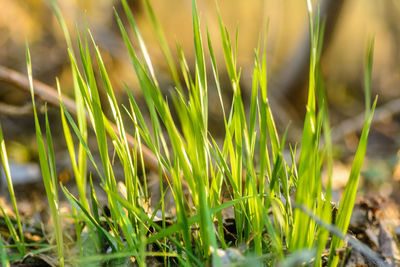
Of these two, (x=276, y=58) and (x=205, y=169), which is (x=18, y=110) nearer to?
(x=205, y=169)

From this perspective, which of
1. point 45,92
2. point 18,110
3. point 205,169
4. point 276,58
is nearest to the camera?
point 205,169

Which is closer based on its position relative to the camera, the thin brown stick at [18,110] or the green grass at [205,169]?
the green grass at [205,169]

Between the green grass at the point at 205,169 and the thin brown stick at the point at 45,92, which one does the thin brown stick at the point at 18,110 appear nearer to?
the thin brown stick at the point at 45,92

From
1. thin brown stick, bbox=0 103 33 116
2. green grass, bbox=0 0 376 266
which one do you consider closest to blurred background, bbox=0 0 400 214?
thin brown stick, bbox=0 103 33 116

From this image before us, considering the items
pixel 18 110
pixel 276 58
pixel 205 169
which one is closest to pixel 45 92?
pixel 18 110

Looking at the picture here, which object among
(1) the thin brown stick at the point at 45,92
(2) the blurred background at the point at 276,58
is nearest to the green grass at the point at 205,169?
(1) the thin brown stick at the point at 45,92

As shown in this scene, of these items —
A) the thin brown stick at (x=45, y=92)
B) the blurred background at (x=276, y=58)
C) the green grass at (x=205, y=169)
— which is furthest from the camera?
the blurred background at (x=276, y=58)

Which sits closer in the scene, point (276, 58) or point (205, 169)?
point (205, 169)

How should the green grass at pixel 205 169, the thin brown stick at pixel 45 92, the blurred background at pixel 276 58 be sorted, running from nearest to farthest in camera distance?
the green grass at pixel 205 169, the thin brown stick at pixel 45 92, the blurred background at pixel 276 58

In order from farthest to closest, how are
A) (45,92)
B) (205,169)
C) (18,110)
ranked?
1. (18,110)
2. (45,92)
3. (205,169)

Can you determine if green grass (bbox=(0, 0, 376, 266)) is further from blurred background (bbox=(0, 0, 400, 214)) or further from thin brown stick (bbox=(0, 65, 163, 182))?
blurred background (bbox=(0, 0, 400, 214))
